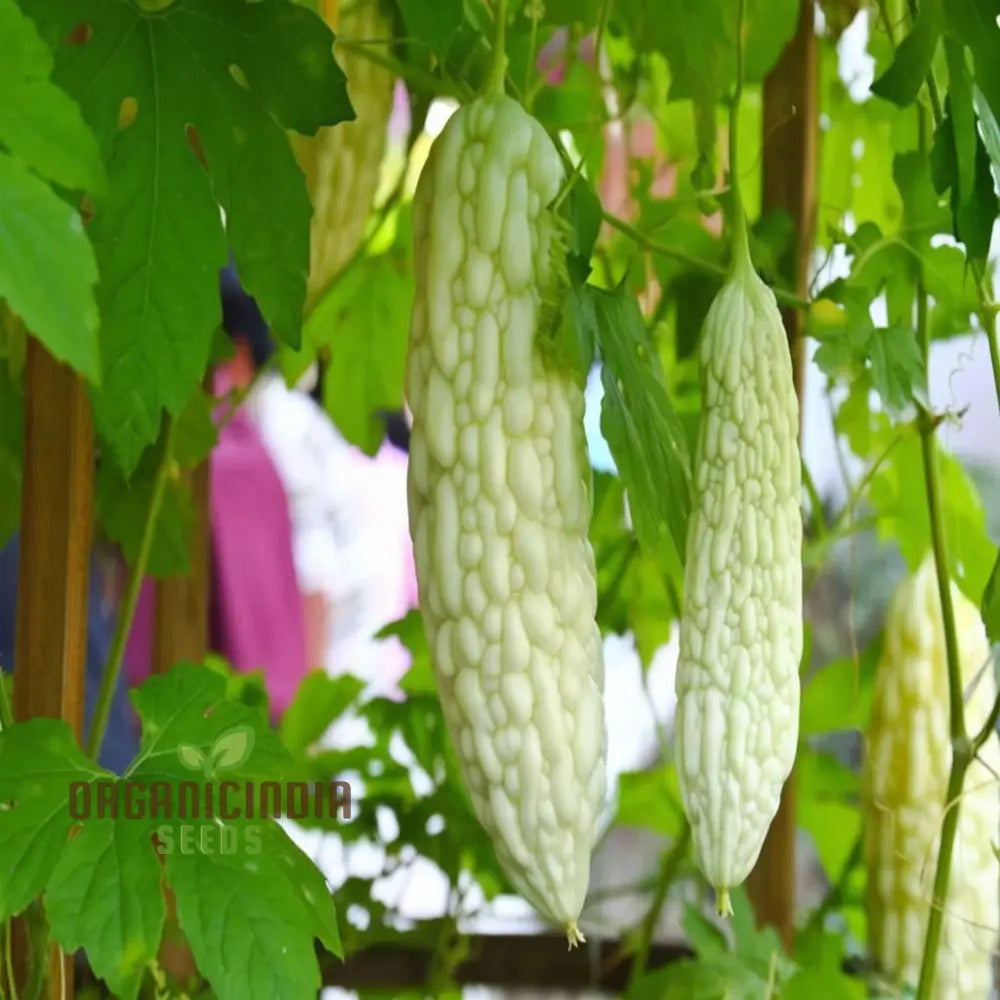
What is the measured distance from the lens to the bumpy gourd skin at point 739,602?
39cm

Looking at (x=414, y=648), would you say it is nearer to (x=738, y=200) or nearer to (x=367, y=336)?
(x=367, y=336)

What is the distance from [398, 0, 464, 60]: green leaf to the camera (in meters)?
0.37

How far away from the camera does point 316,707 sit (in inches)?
35.0

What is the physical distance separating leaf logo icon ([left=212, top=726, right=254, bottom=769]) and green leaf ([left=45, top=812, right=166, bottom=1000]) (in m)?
0.05

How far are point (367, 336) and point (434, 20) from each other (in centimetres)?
43

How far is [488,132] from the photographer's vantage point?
1.24 feet

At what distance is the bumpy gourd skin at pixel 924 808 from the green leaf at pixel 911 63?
0.31 m

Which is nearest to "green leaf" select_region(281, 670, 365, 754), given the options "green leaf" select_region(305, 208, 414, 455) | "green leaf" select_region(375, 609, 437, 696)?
"green leaf" select_region(375, 609, 437, 696)

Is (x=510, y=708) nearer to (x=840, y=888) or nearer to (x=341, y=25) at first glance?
(x=341, y=25)

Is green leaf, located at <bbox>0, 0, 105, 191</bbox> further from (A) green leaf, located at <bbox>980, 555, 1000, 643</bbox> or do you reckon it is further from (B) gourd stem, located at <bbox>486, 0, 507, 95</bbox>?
(A) green leaf, located at <bbox>980, 555, 1000, 643</bbox>

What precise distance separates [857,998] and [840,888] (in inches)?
7.2

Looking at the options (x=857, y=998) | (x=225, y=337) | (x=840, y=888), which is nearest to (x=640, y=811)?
(x=840, y=888)

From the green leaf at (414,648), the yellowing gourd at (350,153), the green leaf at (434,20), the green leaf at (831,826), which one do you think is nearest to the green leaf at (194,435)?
the yellowing gourd at (350,153)

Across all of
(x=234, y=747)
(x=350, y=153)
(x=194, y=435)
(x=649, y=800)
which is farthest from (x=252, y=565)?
(x=234, y=747)
